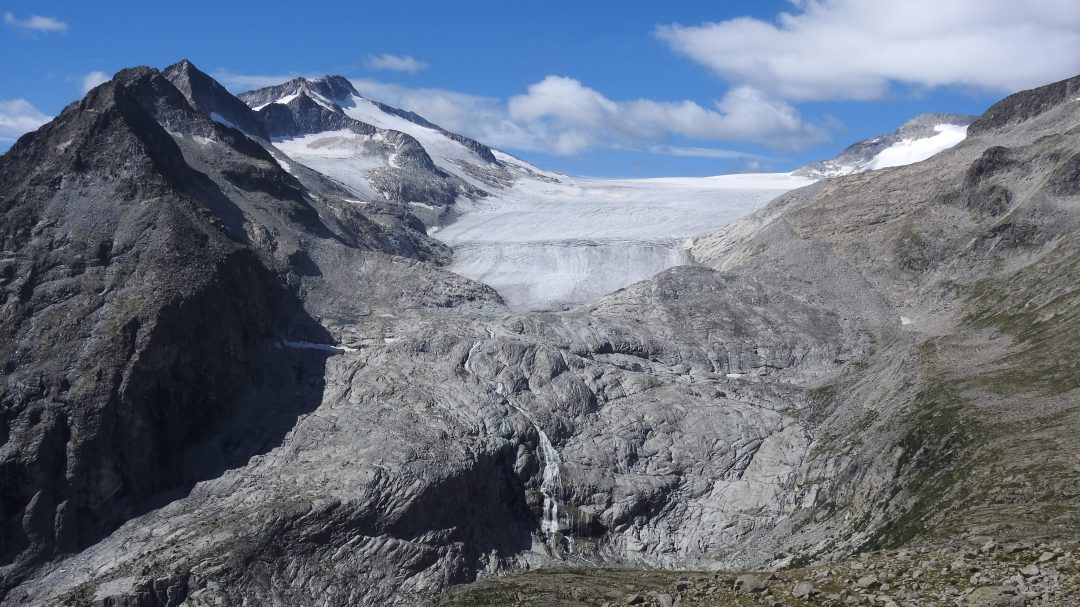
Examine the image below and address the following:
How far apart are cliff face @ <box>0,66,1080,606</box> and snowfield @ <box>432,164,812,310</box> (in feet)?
85.1

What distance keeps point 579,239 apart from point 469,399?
7756 centimetres

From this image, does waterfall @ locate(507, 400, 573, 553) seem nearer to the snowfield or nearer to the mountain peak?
the snowfield

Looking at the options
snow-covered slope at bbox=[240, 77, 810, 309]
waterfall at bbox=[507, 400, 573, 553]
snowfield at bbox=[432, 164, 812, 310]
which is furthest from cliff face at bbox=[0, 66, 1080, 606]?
snow-covered slope at bbox=[240, 77, 810, 309]

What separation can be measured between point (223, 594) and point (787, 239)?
65.1m

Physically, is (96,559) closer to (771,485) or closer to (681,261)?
(771,485)

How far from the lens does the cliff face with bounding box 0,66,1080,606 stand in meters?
56.9

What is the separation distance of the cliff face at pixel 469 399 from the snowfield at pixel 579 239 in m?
25.9

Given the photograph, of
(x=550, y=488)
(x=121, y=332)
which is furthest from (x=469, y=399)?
(x=121, y=332)

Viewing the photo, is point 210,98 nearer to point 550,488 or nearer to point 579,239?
point 579,239

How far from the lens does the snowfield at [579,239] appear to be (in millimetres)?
119312

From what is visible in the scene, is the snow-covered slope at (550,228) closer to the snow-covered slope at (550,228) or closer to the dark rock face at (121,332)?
the snow-covered slope at (550,228)

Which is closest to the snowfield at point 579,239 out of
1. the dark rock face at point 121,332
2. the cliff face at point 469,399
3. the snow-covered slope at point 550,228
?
the snow-covered slope at point 550,228

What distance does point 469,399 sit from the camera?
70.6m

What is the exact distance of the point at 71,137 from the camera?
83625 mm
